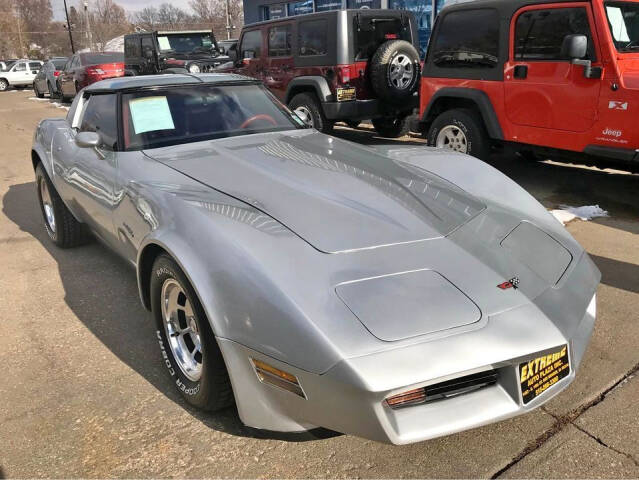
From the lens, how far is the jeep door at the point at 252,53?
9602 millimetres

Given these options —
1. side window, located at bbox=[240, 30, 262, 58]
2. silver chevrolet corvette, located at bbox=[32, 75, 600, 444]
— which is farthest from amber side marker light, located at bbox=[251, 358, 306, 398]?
side window, located at bbox=[240, 30, 262, 58]

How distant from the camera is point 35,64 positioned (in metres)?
27.2

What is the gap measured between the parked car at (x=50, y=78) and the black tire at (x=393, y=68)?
15472 mm

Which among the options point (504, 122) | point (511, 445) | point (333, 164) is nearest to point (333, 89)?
point (504, 122)

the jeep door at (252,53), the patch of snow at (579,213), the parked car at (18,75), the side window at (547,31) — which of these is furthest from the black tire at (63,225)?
the parked car at (18,75)

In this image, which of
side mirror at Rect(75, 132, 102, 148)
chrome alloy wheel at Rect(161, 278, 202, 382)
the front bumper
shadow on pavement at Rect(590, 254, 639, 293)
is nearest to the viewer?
the front bumper

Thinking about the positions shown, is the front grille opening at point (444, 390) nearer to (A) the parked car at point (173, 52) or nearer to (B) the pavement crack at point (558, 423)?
(B) the pavement crack at point (558, 423)

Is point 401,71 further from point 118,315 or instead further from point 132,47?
point 132,47

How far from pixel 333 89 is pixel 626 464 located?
6.89 meters

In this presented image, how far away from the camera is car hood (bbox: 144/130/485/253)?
91.6 inches

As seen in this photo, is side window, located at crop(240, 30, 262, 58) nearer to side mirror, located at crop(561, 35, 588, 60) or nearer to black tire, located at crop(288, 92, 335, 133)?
black tire, located at crop(288, 92, 335, 133)

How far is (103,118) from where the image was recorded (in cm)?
368

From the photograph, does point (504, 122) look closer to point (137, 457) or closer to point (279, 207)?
point (279, 207)

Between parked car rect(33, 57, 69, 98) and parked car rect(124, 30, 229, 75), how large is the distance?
583 centimetres
